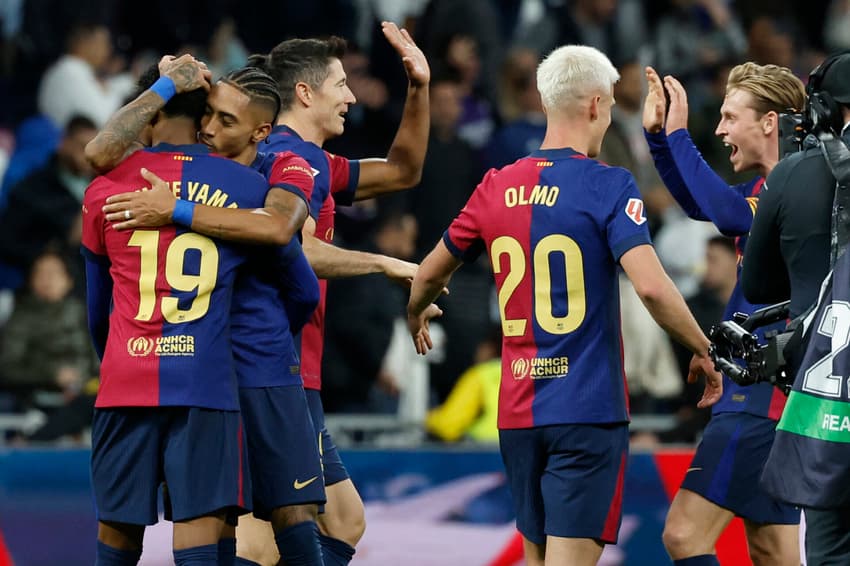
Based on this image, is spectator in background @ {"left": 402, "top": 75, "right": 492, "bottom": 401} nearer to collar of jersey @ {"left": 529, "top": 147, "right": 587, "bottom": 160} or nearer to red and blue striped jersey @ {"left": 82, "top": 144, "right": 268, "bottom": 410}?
collar of jersey @ {"left": 529, "top": 147, "right": 587, "bottom": 160}

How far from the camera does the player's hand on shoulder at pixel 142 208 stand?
522 cm

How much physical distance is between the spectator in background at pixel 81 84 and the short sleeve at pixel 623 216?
6742 mm

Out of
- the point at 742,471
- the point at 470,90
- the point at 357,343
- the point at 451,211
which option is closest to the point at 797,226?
the point at 742,471

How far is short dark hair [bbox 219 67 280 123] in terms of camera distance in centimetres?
557

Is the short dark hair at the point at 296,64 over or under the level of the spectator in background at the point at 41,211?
over

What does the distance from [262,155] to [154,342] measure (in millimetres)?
1028

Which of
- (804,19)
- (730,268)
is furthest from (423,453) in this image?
(804,19)

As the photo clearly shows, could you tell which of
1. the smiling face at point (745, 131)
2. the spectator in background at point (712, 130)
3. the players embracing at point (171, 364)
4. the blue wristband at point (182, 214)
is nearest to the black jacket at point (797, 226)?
the smiling face at point (745, 131)

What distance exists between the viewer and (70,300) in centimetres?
1016

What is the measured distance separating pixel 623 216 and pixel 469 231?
63 centimetres

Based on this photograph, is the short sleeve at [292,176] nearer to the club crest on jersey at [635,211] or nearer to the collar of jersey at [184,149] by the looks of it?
the collar of jersey at [184,149]

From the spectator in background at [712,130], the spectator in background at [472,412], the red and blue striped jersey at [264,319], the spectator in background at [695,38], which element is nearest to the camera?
the red and blue striped jersey at [264,319]

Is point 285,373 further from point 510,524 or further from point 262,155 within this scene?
point 510,524

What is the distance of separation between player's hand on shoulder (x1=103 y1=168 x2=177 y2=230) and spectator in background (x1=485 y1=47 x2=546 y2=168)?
21.5ft
